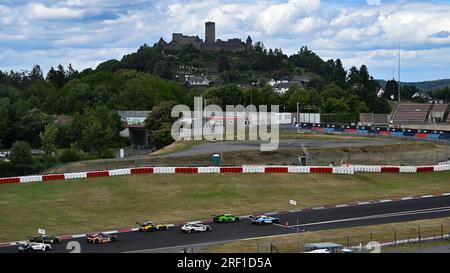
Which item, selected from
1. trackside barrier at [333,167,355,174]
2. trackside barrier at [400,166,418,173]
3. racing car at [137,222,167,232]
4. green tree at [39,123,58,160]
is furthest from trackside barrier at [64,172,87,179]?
green tree at [39,123,58,160]

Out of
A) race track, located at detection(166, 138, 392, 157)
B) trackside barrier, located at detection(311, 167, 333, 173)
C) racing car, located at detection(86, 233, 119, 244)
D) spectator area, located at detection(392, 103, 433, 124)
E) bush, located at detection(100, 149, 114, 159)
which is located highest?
spectator area, located at detection(392, 103, 433, 124)

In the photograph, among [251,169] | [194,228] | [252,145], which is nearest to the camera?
[194,228]

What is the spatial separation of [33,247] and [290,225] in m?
16.8

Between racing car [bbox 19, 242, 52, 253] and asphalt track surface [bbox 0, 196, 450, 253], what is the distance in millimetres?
544

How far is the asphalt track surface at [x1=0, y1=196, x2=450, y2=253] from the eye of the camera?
3735cm

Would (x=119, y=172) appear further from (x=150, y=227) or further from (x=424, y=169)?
(x=424, y=169)

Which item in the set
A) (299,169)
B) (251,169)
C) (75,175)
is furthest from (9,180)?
(299,169)

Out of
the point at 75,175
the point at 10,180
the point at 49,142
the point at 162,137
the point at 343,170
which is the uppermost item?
the point at 162,137

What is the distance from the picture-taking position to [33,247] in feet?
120

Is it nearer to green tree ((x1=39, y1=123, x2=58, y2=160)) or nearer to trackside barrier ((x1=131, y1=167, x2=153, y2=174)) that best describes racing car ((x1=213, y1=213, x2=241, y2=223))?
trackside barrier ((x1=131, y1=167, x2=153, y2=174))

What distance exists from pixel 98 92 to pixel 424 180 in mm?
116015

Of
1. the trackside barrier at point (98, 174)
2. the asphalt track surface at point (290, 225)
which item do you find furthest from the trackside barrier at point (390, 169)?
the trackside barrier at point (98, 174)

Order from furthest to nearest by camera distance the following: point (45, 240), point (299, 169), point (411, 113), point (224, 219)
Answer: point (411, 113) → point (299, 169) → point (224, 219) → point (45, 240)

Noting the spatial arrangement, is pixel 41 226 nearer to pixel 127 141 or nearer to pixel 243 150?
pixel 243 150
